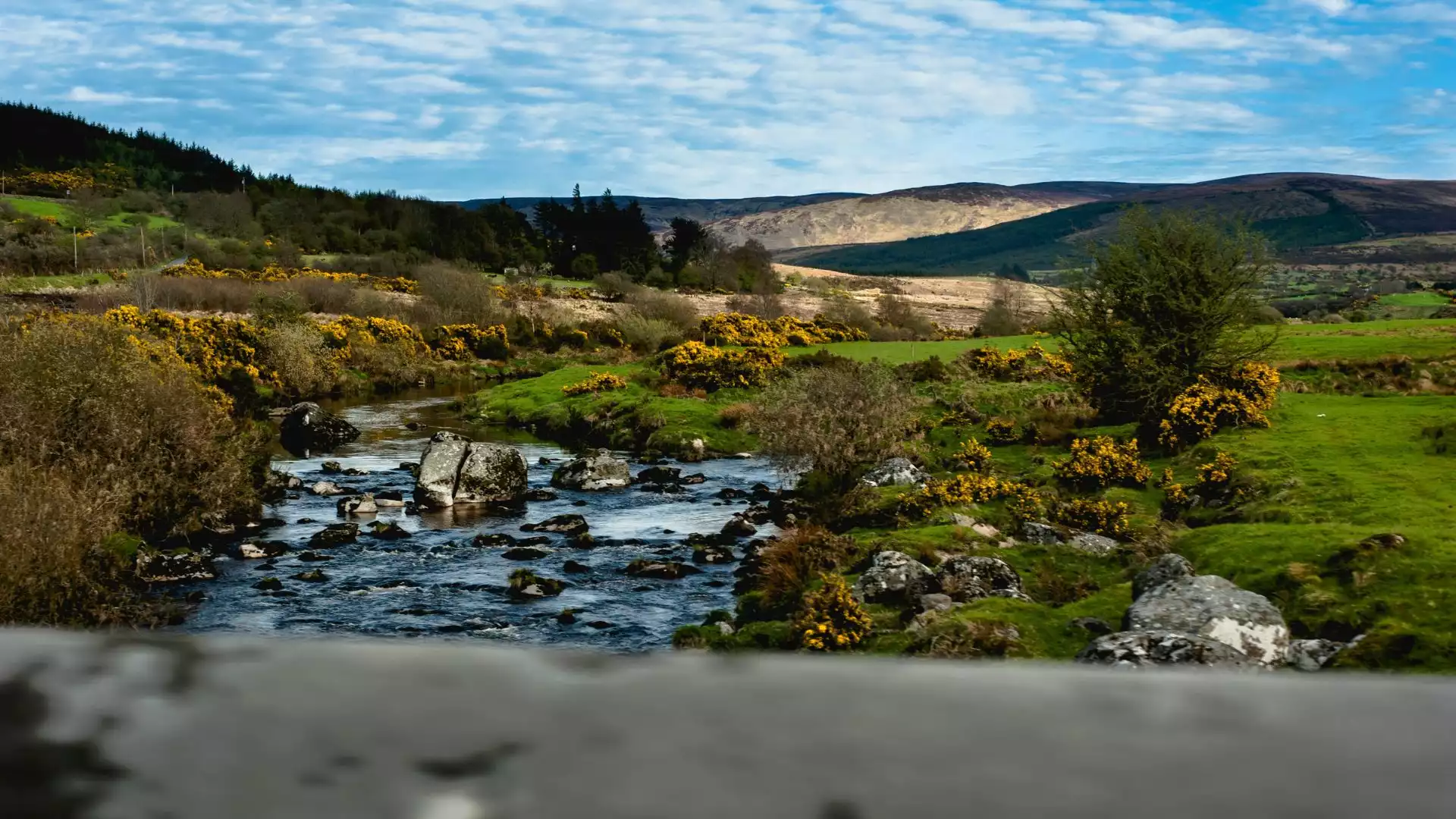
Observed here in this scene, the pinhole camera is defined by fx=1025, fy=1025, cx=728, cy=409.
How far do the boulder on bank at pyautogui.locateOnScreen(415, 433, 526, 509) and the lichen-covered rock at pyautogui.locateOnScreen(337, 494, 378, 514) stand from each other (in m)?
1.05

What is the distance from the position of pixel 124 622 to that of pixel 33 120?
546ft

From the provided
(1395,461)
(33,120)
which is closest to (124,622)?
(1395,461)

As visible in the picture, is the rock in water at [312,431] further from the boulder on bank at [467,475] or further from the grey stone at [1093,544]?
the grey stone at [1093,544]

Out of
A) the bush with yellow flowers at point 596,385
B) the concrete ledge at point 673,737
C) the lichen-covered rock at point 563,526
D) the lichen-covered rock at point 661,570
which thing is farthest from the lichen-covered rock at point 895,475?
the concrete ledge at point 673,737

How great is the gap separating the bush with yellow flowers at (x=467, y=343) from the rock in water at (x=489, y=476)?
3349cm

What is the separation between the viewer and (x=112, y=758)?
0.83 metres

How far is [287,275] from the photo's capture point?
263 ft

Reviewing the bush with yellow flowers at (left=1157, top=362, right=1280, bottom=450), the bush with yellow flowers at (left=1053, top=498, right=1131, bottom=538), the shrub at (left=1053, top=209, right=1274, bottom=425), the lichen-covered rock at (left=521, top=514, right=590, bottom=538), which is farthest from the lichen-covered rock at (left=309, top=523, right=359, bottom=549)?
the shrub at (left=1053, top=209, right=1274, bottom=425)

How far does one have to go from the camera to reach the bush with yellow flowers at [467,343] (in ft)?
188

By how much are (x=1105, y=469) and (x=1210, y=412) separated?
453cm

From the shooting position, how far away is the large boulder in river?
25.5 m

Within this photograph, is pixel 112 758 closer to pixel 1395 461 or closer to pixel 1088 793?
pixel 1088 793

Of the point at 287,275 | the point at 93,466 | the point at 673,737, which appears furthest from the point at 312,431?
the point at 287,275

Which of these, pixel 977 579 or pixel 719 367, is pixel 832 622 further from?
pixel 719 367
